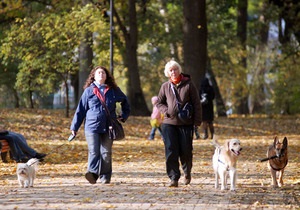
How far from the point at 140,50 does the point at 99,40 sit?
2101 centimetres

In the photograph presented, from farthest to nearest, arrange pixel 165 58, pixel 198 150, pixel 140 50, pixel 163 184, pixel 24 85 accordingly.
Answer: pixel 140 50 < pixel 165 58 < pixel 24 85 < pixel 198 150 < pixel 163 184

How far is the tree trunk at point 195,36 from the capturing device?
34.5 metres

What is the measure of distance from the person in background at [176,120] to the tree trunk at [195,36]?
20.0m

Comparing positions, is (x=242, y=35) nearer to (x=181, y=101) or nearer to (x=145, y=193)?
(x=181, y=101)

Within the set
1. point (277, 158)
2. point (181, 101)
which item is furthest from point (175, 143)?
point (277, 158)

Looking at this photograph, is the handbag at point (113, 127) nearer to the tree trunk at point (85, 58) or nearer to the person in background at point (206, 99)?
the person in background at point (206, 99)

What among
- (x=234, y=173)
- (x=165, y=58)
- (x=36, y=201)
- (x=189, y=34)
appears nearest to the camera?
(x=36, y=201)

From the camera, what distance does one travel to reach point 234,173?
45.8ft

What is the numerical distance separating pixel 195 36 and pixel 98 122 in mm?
20062

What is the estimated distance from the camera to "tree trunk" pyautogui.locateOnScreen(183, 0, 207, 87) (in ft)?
113

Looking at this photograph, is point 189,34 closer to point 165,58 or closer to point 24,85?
point 24,85

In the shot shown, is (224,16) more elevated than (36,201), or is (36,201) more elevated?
(224,16)

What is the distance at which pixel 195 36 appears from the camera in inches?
1362

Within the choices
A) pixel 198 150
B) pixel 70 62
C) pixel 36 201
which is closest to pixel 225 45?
pixel 70 62
